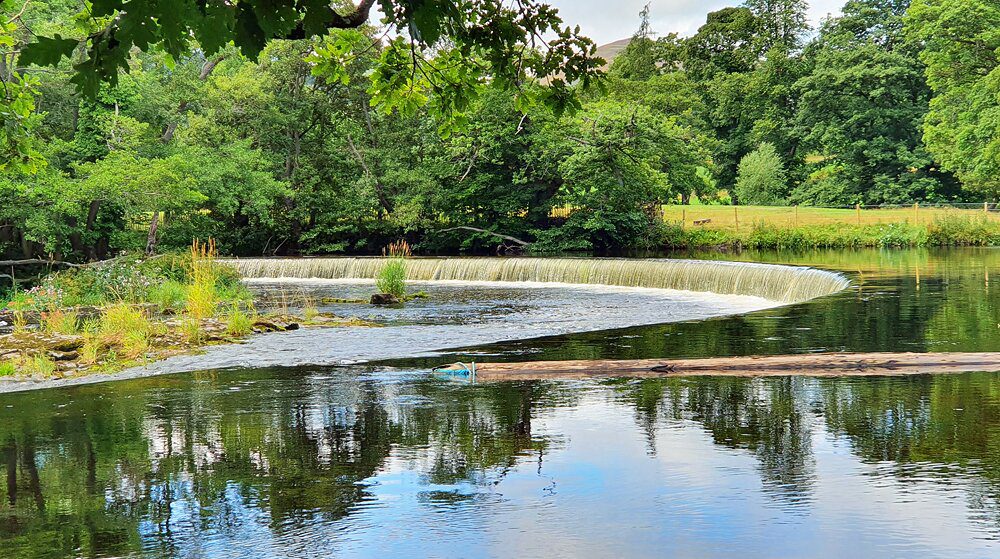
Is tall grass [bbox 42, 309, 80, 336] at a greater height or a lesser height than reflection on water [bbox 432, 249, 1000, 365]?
greater

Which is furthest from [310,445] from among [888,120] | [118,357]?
[888,120]

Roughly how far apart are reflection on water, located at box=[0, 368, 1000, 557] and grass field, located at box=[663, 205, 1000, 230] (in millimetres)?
34337

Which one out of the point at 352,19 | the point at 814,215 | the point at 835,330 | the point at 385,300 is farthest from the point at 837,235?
the point at 352,19

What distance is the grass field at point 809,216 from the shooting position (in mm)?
43438

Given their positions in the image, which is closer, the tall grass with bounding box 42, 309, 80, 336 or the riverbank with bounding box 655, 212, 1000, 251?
the tall grass with bounding box 42, 309, 80, 336

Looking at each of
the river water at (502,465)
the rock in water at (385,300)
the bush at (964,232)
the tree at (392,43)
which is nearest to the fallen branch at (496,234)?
the bush at (964,232)

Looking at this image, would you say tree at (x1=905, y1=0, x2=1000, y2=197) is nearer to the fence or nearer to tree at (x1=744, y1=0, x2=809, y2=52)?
the fence

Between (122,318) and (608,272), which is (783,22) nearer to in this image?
(608,272)

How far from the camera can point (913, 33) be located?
1987 inches

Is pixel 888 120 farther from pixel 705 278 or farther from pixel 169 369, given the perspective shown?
pixel 169 369

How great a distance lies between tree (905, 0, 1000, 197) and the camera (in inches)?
1809

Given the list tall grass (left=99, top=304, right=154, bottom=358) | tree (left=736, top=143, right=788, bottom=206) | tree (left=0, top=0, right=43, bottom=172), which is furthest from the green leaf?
tree (left=736, top=143, right=788, bottom=206)

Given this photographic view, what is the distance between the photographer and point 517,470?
25.3ft

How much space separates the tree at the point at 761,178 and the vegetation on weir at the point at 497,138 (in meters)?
0.16
